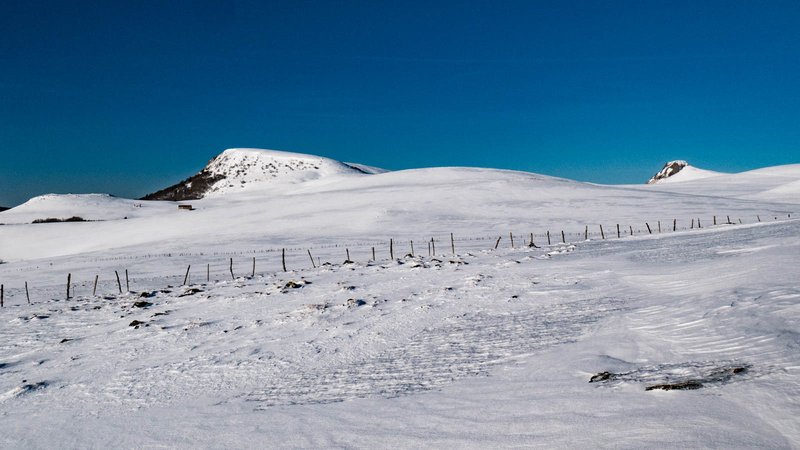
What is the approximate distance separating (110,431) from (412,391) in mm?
4813

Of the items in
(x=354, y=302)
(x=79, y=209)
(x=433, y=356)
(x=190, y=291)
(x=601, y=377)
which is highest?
(x=79, y=209)

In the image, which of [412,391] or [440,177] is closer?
[412,391]

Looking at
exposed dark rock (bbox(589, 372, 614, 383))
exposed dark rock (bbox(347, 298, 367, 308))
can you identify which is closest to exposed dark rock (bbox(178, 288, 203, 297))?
exposed dark rock (bbox(347, 298, 367, 308))

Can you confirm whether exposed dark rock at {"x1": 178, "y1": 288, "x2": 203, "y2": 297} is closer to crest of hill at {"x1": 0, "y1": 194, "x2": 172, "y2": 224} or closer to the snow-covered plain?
the snow-covered plain

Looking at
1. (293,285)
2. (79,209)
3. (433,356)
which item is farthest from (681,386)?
(79,209)

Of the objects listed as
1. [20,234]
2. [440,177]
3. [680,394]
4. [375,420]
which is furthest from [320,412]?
[440,177]

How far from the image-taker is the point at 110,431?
27.8 feet

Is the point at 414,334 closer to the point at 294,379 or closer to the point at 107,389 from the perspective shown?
the point at 294,379

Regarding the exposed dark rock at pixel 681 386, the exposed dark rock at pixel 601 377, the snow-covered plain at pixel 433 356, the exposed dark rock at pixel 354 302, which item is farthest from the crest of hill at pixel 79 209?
the exposed dark rock at pixel 681 386

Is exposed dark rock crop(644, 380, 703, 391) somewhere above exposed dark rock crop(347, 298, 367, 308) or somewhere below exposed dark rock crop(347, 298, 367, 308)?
below

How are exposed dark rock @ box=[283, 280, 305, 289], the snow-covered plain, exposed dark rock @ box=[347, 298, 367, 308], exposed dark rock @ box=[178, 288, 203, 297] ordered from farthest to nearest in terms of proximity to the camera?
exposed dark rock @ box=[178, 288, 203, 297]
exposed dark rock @ box=[283, 280, 305, 289]
exposed dark rock @ box=[347, 298, 367, 308]
the snow-covered plain

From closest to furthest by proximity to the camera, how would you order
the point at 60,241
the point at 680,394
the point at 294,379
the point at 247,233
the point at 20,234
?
the point at 680,394
the point at 294,379
the point at 247,233
the point at 60,241
the point at 20,234

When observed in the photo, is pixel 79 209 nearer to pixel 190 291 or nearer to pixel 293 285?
pixel 190 291

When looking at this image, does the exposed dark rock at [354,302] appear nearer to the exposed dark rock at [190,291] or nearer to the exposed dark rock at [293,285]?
the exposed dark rock at [293,285]
